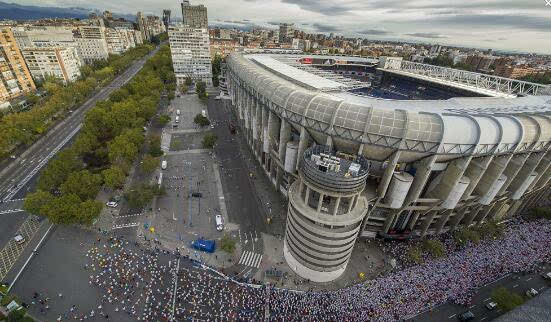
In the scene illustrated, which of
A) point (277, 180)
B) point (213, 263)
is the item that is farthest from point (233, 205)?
point (213, 263)

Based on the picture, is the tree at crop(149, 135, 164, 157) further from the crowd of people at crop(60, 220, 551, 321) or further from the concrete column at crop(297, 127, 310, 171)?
the concrete column at crop(297, 127, 310, 171)

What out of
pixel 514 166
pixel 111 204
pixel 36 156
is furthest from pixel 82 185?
pixel 514 166

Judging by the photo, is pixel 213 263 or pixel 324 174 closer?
pixel 324 174

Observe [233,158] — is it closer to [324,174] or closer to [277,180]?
[277,180]

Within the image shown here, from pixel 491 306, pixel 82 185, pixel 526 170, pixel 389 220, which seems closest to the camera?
pixel 491 306

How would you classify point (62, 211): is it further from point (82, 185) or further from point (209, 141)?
point (209, 141)

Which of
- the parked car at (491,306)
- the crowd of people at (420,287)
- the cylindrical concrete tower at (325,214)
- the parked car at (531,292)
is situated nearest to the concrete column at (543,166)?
the crowd of people at (420,287)

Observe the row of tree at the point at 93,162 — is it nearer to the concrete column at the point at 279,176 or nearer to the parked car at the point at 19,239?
the parked car at the point at 19,239

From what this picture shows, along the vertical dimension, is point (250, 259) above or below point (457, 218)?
below
